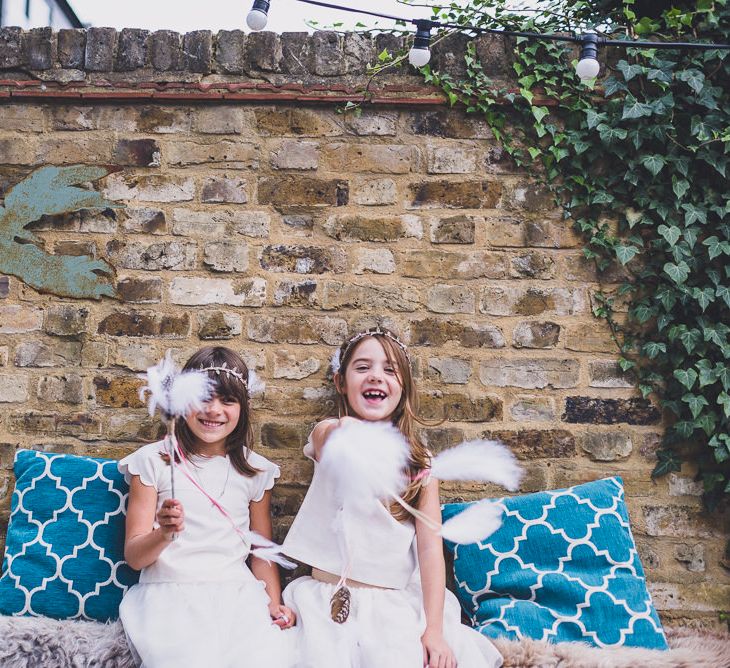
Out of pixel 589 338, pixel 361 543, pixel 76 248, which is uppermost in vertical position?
pixel 76 248

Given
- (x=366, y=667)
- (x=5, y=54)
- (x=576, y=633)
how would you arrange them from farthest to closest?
(x=5, y=54) < (x=576, y=633) < (x=366, y=667)

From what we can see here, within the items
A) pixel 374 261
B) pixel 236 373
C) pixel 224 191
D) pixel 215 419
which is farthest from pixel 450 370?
pixel 224 191

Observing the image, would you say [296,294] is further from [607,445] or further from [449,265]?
[607,445]

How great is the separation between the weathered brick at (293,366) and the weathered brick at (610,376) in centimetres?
118

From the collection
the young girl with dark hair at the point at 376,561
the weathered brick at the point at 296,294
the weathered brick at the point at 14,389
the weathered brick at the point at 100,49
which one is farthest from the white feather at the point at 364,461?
the weathered brick at the point at 100,49

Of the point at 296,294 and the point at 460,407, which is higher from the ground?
the point at 296,294

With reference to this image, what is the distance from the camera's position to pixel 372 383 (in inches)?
99.2

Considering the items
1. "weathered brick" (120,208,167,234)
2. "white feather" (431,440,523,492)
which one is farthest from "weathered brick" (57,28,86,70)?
"white feather" (431,440,523,492)

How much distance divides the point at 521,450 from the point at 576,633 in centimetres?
75

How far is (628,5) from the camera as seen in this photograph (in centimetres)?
299

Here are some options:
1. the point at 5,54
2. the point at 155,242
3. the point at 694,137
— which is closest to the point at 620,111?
the point at 694,137

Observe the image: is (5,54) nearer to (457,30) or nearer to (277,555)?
(457,30)

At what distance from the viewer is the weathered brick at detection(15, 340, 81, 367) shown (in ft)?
9.41

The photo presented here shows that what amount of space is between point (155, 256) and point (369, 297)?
3.09 feet
